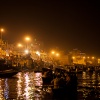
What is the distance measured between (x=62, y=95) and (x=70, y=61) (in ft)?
460

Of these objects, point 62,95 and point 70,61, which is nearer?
point 62,95

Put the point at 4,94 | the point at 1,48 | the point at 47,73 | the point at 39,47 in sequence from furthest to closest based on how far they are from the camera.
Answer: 1. the point at 39,47
2. the point at 1,48
3. the point at 47,73
4. the point at 4,94

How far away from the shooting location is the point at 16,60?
337 ft

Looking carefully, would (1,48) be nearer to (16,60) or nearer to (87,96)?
(16,60)

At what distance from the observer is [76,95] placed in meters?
37.5

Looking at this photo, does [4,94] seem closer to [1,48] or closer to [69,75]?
[69,75]

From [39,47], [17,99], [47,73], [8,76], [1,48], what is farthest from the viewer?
[39,47]

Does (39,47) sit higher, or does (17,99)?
(39,47)

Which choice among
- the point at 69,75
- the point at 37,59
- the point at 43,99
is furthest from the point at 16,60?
the point at 43,99

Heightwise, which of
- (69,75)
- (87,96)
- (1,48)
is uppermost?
(1,48)

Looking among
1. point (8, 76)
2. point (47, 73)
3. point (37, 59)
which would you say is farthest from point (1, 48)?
point (47, 73)

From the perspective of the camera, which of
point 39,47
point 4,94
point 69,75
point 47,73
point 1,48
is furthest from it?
point 39,47

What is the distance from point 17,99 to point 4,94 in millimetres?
4014

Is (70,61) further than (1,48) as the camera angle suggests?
Yes
